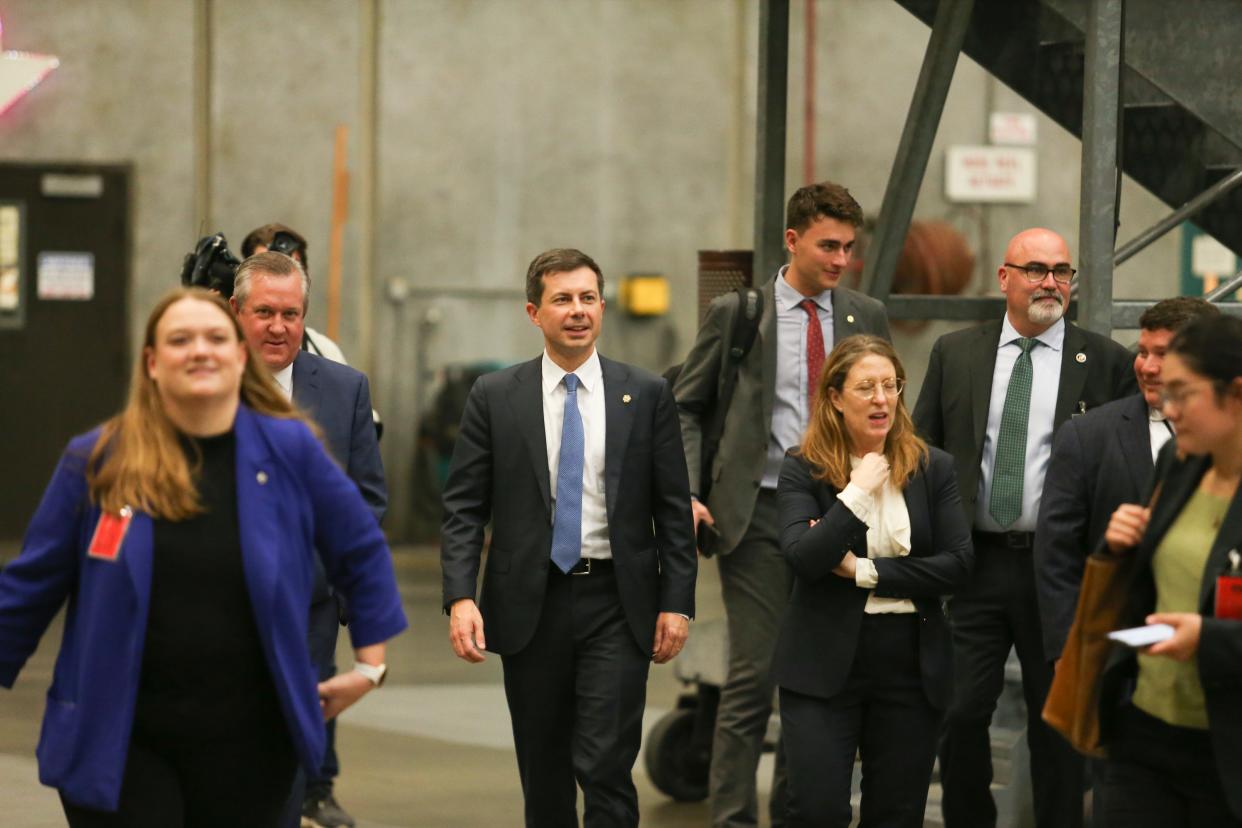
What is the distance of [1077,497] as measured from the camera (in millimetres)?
5531

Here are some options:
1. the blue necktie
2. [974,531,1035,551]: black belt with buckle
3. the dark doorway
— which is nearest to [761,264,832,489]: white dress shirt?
[974,531,1035,551]: black belt with buckle

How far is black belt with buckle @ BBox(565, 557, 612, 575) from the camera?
5.97m

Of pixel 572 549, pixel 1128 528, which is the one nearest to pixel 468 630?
pixel 572 549

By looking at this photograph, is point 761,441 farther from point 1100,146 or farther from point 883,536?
point 1100,146

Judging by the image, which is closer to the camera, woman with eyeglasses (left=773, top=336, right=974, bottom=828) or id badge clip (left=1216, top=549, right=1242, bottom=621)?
id badge clip (left=1216, top=549, right=1242, bottom=621)

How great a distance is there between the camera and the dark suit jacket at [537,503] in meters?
5.98

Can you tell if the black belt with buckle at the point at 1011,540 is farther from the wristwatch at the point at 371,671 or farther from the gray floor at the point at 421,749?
the wristwatch at the point at 371,671

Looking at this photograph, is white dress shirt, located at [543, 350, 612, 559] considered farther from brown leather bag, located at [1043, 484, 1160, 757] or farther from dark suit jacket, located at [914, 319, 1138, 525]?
brown leather bag, located at [1043, 484, 1160, 757]

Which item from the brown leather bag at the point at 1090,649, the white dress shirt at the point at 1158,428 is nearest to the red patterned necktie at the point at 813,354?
the white dress shirt at the point at 1158,428

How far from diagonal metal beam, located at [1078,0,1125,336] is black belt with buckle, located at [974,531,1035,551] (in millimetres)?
927

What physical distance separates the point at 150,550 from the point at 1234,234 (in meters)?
6.13

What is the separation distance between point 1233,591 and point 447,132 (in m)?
12.8

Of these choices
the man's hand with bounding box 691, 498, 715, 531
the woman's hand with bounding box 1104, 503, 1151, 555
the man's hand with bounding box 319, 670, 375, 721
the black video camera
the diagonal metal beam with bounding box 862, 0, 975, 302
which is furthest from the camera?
the diagonal metal beam with bounding box 862, 0, 975, 302

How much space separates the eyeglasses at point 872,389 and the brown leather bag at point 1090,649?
129 cm
